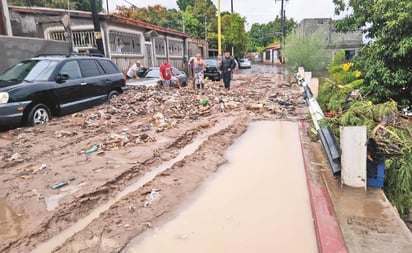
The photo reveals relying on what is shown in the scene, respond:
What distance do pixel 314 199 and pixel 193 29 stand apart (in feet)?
143

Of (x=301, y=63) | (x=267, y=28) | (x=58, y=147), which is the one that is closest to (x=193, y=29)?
(x=301, y=63)

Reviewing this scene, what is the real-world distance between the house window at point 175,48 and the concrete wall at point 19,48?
40.5ft

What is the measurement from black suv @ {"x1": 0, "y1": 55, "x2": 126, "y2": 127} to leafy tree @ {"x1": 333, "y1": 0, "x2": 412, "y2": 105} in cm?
752

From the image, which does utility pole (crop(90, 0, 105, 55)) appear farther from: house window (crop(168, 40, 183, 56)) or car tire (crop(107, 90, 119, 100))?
house window (crop(168, 40, 183, 56))

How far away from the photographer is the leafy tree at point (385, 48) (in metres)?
7.21

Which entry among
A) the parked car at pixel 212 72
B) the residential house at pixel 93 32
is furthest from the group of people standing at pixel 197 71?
the parked car at pixel 212 72

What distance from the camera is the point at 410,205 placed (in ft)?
12.5

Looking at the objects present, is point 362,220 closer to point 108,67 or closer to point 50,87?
point 50,87

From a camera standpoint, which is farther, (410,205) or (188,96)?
(188,96)

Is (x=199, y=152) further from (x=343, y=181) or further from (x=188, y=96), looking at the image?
(x=188, y=96)

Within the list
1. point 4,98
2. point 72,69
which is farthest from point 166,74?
point 4,98

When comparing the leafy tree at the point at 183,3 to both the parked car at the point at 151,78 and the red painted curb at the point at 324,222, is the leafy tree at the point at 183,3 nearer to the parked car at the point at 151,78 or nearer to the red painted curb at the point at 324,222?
the parked car at the point at 151,78

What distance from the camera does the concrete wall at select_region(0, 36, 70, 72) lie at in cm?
1062

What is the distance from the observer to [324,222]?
3.02 metres
